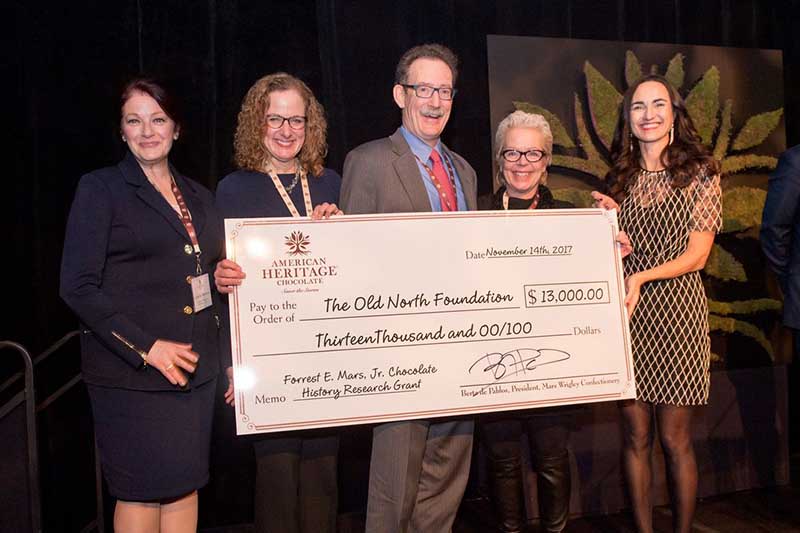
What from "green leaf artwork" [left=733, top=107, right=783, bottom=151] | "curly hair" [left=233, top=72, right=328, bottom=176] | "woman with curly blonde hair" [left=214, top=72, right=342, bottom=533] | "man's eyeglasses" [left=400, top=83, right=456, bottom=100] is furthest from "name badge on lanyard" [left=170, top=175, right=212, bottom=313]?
"green leaf artwork" [left=733, top=107, right=783, bottom=151]

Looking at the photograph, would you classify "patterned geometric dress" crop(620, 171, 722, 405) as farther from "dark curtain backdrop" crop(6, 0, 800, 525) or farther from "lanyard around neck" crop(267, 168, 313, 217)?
"lanyard around neck" crop(267, 168, 313, 217)

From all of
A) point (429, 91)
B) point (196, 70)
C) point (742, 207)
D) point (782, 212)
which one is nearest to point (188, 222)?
point (429, 91)

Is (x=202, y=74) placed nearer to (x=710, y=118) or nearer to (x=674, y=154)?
(x=674, y=154)

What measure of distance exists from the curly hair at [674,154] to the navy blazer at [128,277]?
5.16ft

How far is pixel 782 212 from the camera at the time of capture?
96.0 inches

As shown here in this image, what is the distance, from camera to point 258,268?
6.50 feet

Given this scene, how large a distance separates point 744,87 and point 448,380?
9.40ft

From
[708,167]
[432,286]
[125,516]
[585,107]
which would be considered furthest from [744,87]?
[125,516]

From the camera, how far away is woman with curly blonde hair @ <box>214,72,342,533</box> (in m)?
2.10

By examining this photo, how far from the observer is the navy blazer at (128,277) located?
1858 mm

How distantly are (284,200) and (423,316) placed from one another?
58 cm

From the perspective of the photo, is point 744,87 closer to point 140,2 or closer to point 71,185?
point 140,2

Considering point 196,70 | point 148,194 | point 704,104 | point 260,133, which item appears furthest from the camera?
point 704,104

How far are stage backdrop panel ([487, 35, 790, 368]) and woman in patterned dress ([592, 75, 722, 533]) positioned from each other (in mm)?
948
